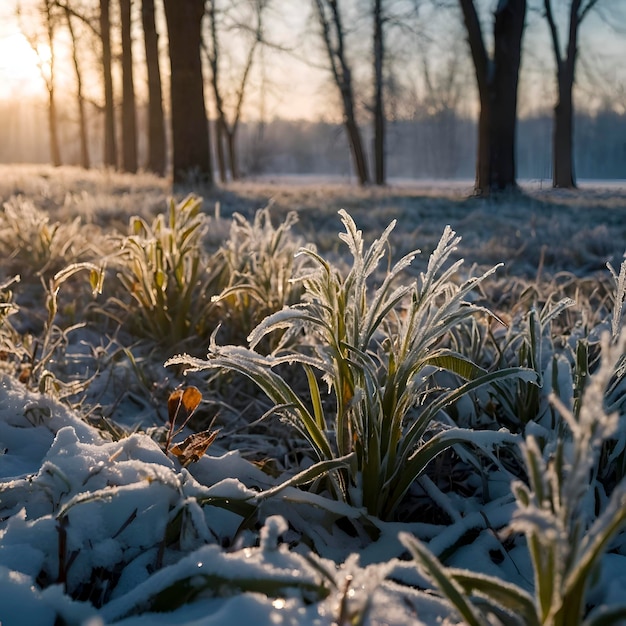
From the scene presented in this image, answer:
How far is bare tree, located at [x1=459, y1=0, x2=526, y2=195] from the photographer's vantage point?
9.65 m


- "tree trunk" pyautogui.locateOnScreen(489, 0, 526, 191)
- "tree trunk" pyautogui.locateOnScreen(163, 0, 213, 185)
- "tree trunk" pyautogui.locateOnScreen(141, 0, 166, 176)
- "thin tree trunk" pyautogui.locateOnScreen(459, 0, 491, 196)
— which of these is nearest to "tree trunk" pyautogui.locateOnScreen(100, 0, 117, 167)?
"tree trunk" pyautogui.locateOnScreen(141, 0, 166, 176)

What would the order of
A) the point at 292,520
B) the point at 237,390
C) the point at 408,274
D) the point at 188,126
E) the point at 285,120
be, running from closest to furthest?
the point at 292,520, the point at 237,390, the point at 408,274, the point at 188,126, the point at 285,120

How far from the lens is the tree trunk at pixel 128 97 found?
42.3ft

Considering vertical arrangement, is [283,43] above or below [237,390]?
above

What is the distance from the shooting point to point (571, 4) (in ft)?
50.4

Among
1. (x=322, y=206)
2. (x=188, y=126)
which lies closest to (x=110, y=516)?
(x=322, y=206)

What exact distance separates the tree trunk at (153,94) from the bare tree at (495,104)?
19.2ft

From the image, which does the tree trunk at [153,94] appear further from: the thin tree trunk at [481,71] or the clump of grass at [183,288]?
the clump of grass at [183,288]

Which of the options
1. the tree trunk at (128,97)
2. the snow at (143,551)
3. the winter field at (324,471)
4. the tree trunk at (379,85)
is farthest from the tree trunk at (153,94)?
the snow at (143,551)

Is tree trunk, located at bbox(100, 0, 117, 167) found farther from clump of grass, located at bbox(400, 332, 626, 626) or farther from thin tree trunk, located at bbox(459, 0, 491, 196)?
clump of grass, located at bbox(400, 332, 626, 626)

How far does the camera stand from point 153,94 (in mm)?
12797

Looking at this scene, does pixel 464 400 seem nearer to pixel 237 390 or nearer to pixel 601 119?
pixel 237 390

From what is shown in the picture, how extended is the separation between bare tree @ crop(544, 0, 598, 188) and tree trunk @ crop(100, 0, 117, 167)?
10.6 meters

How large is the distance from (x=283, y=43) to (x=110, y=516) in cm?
1493
